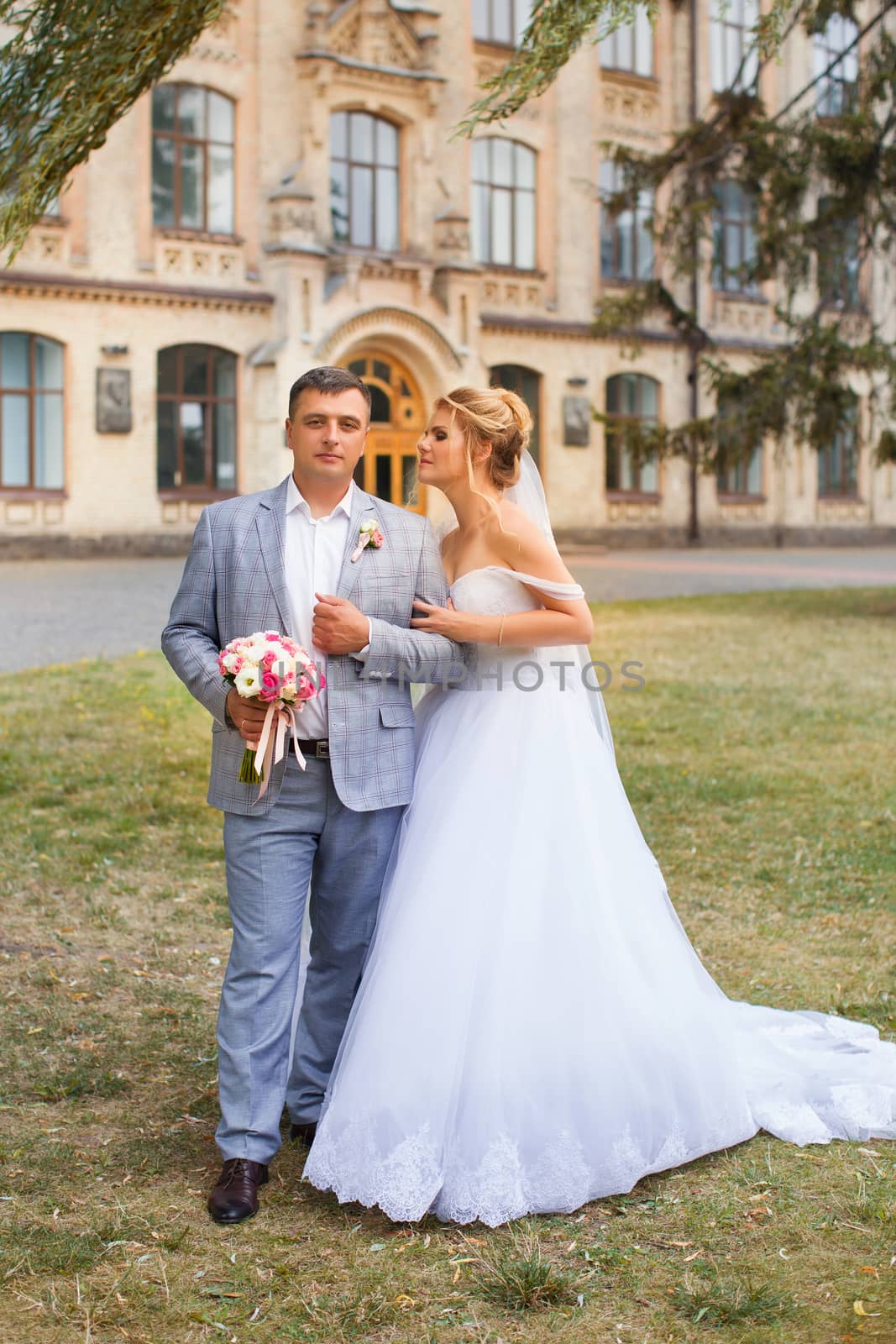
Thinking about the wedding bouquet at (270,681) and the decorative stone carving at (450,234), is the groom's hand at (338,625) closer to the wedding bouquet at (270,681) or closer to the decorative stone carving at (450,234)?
the wedding bouquet at (270,681)

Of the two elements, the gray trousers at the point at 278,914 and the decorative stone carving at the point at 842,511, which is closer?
the gray trousers at the point at 278,914

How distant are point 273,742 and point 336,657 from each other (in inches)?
11.2

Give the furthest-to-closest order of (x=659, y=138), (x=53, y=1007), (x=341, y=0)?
(x=659, y=138) → (x=341, y=0) → (x=53, y=1007)

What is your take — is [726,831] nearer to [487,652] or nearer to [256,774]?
[487,652]

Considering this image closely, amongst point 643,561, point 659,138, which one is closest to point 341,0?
point 659,138

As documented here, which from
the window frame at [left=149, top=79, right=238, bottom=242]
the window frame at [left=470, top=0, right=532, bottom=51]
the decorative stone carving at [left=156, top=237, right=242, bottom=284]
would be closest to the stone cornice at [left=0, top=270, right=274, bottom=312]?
the decorative stone carving at [left=156, top=237, right=242, bottom=284]

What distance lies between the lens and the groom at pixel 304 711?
12.3 feet

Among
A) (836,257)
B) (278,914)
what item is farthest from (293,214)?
(278,914)

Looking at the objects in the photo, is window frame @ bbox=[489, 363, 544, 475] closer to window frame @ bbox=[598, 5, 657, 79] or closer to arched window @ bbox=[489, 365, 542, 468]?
arched window @ bbox=[489, 365, 542, 468]

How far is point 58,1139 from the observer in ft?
13.7

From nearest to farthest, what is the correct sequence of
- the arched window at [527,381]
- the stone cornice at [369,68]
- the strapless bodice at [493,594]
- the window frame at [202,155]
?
1. the strapless bodice at [493,594]
2. the window frame at [202,155]
3. the stone cornice at [369,68]
4. the arched window at [527,381]

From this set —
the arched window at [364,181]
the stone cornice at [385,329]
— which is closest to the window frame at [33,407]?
the stone cornice at [385,329]

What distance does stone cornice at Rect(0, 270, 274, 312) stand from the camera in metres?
26.2

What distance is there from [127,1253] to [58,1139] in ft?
2.60
